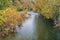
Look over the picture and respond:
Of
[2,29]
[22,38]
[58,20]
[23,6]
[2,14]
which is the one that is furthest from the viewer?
[23,6]

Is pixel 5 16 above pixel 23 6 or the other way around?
above

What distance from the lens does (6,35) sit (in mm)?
21172

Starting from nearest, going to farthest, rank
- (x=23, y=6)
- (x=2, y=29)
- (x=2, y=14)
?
(x=2, y=29) → (x=2, y=14) → (x=23, y=6)

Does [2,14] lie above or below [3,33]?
above

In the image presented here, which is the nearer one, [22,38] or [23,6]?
[22,38]

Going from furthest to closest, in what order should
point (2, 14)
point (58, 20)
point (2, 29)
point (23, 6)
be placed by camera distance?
1. point (23, 6)
2. point (58, 20)
3. point (2, 14)
4. point (2, 29)

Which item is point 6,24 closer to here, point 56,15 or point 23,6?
point 56,15

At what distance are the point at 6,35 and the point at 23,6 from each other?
110 feet

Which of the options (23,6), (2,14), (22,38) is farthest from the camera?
(23,6)

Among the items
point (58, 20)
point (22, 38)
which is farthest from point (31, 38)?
point (58, 20)

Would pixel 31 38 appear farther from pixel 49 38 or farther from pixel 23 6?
pixel 23 6

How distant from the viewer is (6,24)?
22766mm

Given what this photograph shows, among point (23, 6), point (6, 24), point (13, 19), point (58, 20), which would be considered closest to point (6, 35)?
point (6, 24)

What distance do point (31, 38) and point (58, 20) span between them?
944cm
